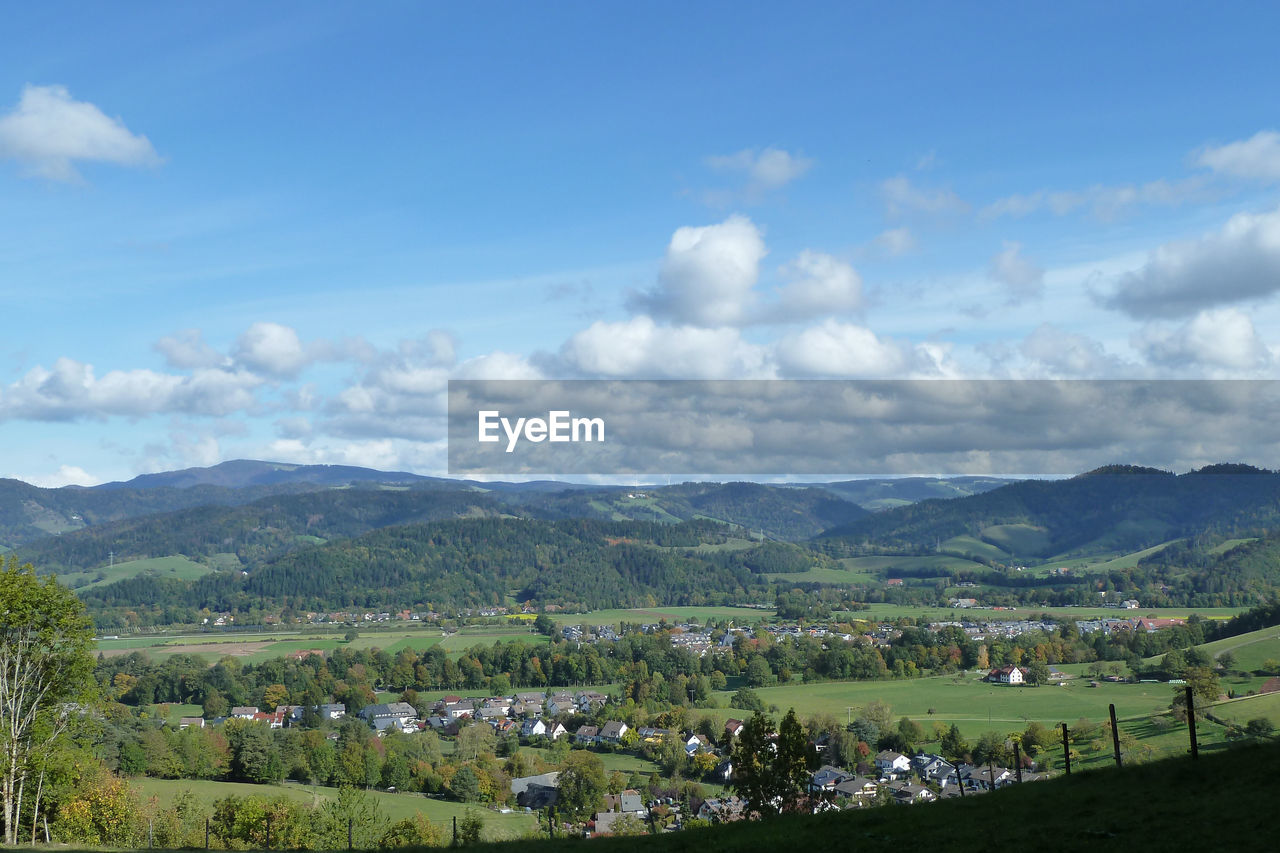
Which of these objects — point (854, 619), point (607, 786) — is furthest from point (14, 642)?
point (854, 619)

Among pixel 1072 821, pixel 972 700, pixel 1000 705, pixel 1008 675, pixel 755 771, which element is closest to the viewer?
pixel 1072 821

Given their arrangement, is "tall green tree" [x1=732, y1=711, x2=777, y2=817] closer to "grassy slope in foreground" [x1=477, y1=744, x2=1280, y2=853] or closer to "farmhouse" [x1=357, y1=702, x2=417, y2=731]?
"grassy slope in foreground" [x1=477, y1=744, x2=1280, y2=853]

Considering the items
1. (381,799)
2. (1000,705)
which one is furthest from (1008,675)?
(381,799)

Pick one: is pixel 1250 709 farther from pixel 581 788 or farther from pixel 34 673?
pixel 34 673

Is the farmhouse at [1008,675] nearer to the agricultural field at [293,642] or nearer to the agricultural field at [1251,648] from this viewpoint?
the agricultural field at [1251,648]

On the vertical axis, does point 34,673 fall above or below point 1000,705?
above

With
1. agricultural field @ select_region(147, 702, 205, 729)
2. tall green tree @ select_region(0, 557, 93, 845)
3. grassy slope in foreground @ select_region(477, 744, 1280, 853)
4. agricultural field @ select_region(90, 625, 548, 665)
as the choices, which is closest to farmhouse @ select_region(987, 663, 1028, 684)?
agricultural field @ select_region(90, 625, 548, 665)

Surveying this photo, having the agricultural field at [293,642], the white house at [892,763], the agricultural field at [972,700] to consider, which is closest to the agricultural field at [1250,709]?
the agricultural field at [972,700]

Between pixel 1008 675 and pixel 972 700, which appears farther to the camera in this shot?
pixel 1008 675
